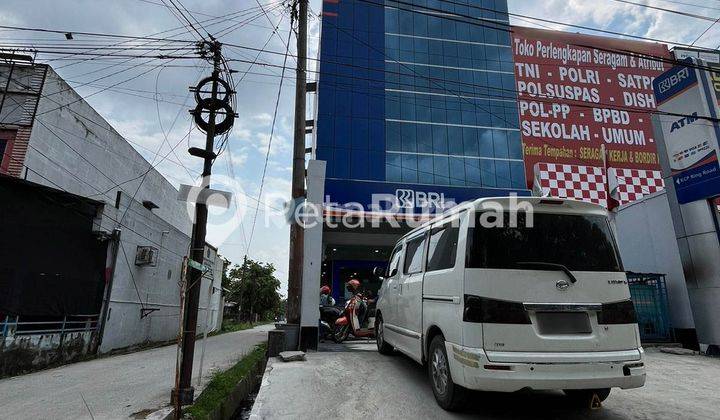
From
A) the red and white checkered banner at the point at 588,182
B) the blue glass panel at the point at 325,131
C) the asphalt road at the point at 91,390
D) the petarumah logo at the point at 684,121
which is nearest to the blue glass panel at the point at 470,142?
the red and white checkered banner at the point at 588,182

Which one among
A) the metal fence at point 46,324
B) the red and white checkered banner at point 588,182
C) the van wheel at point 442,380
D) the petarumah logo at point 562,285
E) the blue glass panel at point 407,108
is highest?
the blue glass panel at point 407,108

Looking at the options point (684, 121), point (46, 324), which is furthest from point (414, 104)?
point (46, 324)

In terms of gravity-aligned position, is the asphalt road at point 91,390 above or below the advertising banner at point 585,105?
below

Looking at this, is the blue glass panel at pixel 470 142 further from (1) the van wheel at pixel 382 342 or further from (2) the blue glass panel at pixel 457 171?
(1) the van wheel at pixel 382 342

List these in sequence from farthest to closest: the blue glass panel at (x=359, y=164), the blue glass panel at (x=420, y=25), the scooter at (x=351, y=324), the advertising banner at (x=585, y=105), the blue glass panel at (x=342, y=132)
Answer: the blue glass panel at (x=420, y=25) < the blue glass panel at (x=342, y=132) < the blue glass panel at (x=359, y=164) < the advertising banner at (x=585, y=105) < the scooter at (x=351, y=324)

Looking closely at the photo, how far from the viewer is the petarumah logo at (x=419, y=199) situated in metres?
12.9

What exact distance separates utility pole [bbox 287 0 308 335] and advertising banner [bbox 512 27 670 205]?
15.8 meters

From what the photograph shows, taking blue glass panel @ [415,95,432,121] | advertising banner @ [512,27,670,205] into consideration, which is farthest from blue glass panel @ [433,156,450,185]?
advertising banner @ [512,27,670,205]

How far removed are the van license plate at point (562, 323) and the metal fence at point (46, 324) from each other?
8.89 metres

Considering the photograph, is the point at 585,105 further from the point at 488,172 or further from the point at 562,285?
the point at 562,285

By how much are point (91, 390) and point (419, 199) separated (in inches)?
403

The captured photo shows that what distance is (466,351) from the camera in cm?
304

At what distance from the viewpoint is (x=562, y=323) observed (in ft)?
10.1

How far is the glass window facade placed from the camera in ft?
74.6
